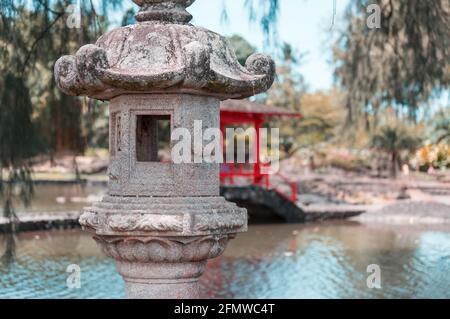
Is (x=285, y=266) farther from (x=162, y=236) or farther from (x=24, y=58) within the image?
(x=162, y=236)

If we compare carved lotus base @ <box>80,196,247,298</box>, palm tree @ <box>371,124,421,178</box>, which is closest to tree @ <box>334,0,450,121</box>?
carved lotus base @ <box>80,196,247,298</box>

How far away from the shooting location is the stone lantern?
422 centimetres

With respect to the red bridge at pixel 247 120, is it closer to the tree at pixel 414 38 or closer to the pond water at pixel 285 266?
the pond water at pixel 285 266

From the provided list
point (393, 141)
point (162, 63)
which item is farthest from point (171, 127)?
point (393, 141)

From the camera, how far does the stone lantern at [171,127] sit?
422 centimetres

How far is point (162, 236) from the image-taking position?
13.9ft

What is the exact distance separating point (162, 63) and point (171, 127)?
1.21 ft

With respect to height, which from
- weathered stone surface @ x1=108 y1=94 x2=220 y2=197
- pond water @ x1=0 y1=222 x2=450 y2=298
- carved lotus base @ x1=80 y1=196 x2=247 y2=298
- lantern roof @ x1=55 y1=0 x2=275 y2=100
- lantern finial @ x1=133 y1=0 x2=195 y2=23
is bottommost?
pond water @ x1=0 y1=222 x2=450 y2=298

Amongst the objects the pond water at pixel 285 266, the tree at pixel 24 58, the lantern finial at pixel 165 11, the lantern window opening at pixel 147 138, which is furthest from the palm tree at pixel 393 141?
the lantern finial at pixel 165 11

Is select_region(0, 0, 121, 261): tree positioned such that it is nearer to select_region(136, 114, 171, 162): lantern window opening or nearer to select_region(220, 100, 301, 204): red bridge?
select_region(136, 114, 171, 162): lantern window opening

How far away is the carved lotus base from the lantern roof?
632 millimetres

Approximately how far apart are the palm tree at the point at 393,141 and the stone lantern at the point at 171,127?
75.2ft

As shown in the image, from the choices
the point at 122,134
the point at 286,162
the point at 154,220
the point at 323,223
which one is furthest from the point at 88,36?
the point at 286,162
